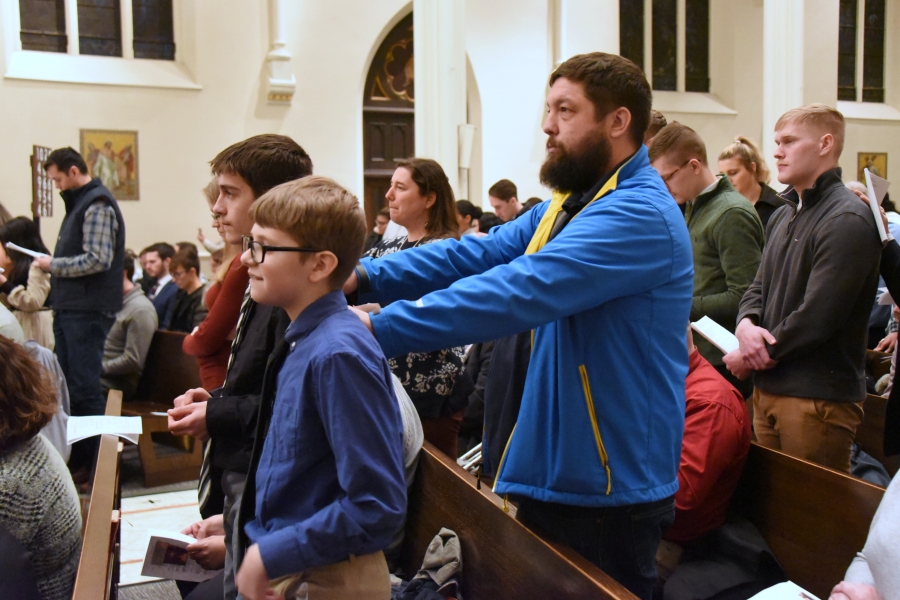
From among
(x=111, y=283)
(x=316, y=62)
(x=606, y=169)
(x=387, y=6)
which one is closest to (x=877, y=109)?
(x=387, y=6)

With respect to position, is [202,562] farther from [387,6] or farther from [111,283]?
[387,6]

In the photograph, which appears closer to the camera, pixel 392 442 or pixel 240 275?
pixel 392 442

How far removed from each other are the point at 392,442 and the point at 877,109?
14189 mm

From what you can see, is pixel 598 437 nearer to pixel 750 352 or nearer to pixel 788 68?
pixel 750 352

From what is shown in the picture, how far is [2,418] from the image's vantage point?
6.82 ft

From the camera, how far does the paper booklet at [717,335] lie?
2840mm

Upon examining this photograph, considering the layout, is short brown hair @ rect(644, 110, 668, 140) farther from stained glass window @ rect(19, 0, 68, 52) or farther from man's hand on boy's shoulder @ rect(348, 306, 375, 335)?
stained glass window @ rect(19, 0, 68, 52)

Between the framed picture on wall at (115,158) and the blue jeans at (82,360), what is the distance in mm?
5013

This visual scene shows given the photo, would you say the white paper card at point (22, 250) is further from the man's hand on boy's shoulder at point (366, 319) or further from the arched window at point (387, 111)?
the arched window at point (387, 111)

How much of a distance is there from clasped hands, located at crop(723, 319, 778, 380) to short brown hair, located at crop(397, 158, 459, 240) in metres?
1.12

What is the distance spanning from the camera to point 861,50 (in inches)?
530

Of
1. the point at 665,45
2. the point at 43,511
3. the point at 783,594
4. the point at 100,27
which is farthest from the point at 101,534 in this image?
the point at 665,45

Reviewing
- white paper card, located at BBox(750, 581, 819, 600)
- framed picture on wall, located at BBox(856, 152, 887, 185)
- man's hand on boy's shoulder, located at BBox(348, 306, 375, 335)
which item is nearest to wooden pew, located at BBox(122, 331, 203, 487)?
man's hand on boy's shoulder, located at BBox(348, 306, 375, 335)

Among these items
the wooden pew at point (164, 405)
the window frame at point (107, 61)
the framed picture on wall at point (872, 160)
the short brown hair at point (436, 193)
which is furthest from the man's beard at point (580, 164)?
the framed picture on wall at point (872, 160)
